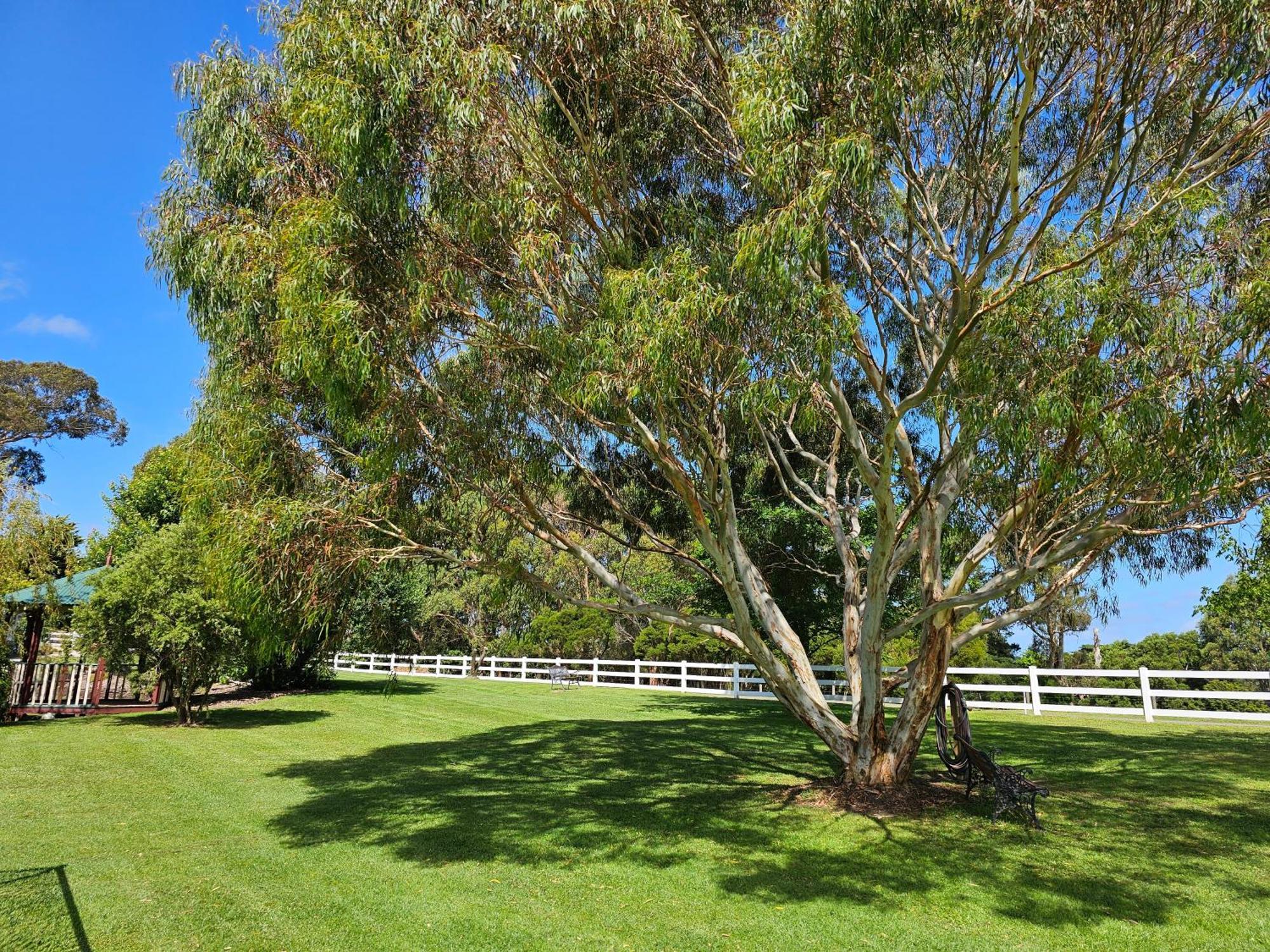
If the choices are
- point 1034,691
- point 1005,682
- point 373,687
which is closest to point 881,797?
point 1034,691

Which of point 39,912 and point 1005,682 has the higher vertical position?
point 1005,682

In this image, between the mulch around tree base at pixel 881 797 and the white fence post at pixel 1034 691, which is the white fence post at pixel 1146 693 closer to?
the white fence post at pixel 1034 691

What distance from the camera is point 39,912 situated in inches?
207

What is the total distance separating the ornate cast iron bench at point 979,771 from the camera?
7.77 meters

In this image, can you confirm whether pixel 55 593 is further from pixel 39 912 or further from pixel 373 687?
pixel 39 912

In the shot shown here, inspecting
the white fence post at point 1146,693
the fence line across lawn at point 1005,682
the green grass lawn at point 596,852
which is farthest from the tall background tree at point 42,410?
the white fence post at point 1146,693

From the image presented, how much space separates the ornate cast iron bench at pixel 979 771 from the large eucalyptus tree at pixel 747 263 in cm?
39

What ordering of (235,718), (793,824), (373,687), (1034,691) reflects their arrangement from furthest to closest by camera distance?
(373,687)
(1034,691)
(235,718)
(793,824)

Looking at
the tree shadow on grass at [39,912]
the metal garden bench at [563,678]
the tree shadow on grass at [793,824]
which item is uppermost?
the metal garden bench at [563,678]

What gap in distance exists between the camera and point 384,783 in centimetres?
1004

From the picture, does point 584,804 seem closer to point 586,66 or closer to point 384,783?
point 384,783

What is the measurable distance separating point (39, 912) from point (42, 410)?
4308 cm

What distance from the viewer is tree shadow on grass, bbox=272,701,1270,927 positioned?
6180mm

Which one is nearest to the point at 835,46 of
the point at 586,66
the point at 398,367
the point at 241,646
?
the point at 586,66
